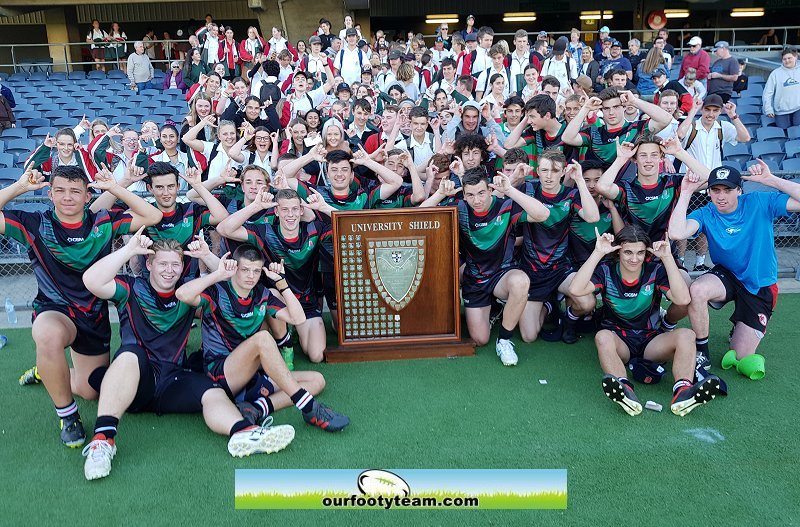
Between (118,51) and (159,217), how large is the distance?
13.7 m

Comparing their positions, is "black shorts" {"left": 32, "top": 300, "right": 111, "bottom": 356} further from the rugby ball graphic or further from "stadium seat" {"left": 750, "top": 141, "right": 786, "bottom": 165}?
"stadium seat" {"left": 750, "top": 141, "right": 786, "bottom": 165}

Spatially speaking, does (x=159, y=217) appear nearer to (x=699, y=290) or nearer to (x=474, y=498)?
(x=474, y=498)

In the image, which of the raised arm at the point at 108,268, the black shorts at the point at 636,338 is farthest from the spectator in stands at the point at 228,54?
the black shorts at the point at 636,338

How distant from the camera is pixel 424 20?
22312mm

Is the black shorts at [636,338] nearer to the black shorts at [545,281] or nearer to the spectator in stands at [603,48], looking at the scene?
the black shorts at [545,281]

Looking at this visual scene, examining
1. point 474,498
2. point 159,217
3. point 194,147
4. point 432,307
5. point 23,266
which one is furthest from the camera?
point 23,266

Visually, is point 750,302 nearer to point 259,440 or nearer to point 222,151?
point 259,440

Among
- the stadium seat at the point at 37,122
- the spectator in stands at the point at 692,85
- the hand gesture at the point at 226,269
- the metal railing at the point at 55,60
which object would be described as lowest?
the hand gesture at the point at 226,269

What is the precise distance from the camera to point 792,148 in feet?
27.5

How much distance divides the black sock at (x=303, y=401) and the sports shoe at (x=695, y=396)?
7.06ft

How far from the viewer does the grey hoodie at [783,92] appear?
976 cm

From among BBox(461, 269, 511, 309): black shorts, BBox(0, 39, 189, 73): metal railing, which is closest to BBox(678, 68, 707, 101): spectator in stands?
BBox(461, 269, 511, 309): black shorts

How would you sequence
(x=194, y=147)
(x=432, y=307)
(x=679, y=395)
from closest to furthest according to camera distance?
1. (x=679, y=395)
2. (x=432, y=307)
3. (x=194, y=147)

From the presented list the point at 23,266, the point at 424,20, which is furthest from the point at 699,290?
the point at 424,20
